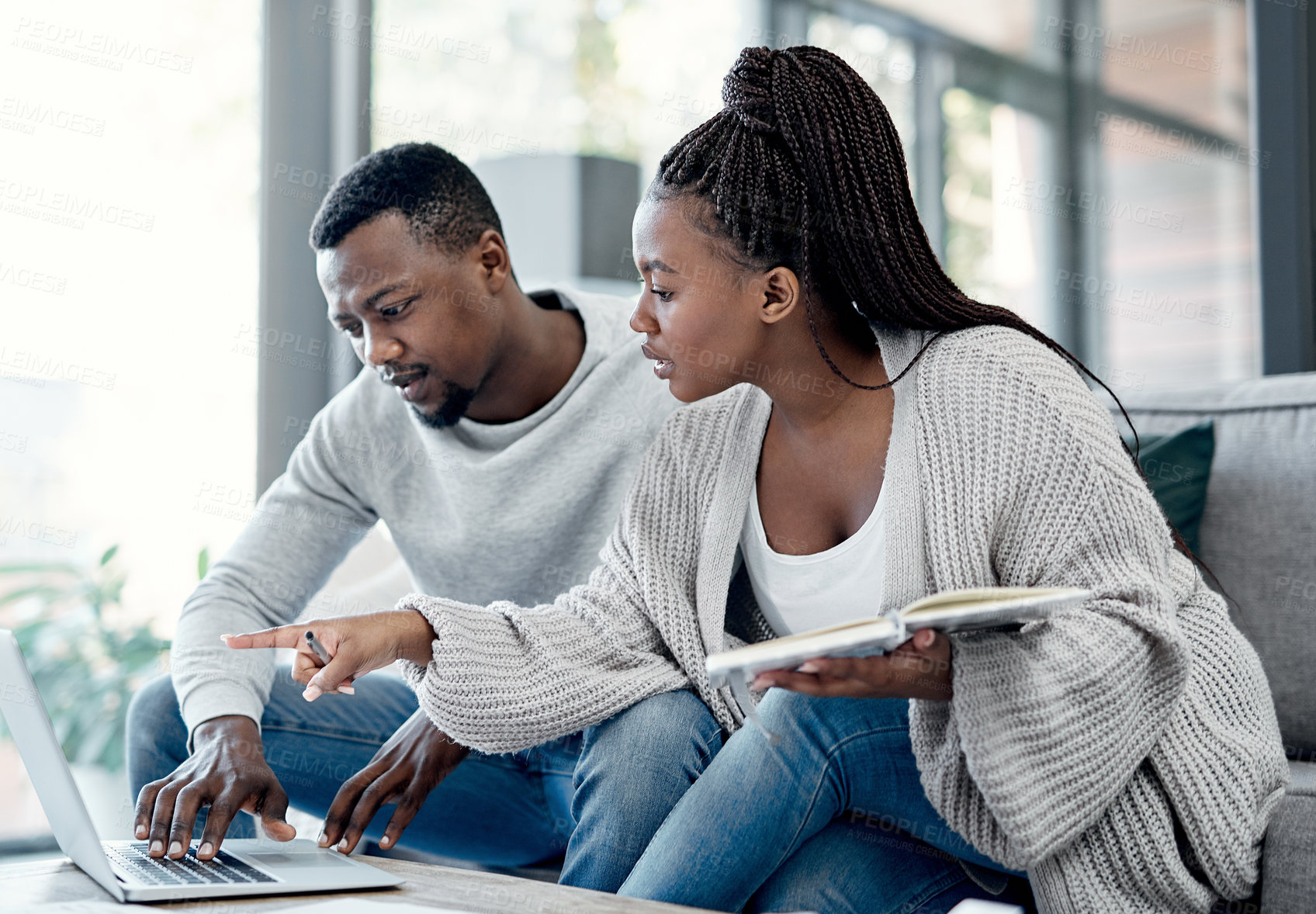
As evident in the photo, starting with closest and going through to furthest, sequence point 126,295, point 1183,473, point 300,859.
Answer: point 300,859 < point 1183,473 < point 126,295

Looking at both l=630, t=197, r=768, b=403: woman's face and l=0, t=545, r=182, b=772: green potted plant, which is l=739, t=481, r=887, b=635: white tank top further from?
l=0, t=545, r=182, b=772: green potted plant

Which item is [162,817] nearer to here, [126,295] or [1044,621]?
[1044,621]

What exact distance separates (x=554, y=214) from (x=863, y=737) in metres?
1.51

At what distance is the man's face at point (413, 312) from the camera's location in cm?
134

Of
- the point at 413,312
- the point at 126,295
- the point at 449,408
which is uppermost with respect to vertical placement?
the point at 126,295

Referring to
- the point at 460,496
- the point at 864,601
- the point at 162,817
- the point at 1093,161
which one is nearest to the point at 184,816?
the point at 162,817

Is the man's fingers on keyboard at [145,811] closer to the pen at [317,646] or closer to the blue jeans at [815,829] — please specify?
the pen at [317,646]

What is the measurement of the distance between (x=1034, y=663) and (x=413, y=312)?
0.84m

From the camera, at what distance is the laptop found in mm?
796

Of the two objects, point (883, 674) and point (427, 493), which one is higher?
point (427, 493)

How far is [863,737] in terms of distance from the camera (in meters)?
0.95

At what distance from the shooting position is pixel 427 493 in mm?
1471

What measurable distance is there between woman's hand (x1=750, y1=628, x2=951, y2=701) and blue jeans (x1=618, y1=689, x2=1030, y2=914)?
4.2 inches

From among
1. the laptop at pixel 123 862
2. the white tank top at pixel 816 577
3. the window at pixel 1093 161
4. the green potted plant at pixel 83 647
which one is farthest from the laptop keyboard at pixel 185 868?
the window at pixel 1093 161
